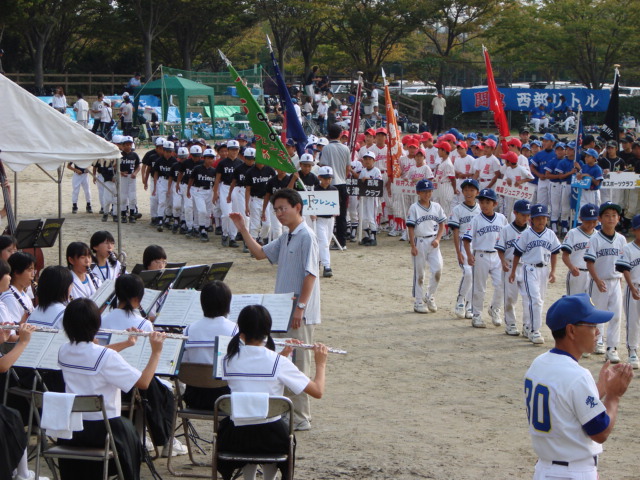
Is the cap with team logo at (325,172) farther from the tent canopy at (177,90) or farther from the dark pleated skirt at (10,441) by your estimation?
the tent canopy at (177,90)

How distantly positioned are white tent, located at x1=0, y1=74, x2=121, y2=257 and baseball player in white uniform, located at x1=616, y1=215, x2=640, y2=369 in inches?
257

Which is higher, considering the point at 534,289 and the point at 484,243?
the point at 484,243

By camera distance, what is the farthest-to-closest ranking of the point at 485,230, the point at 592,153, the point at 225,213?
the point at 592,153 → the point at 225,213 → the point at 485,230

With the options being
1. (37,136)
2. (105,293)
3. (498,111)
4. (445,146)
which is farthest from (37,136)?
(498,111)

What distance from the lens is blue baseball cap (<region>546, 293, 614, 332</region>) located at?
4.88 meters

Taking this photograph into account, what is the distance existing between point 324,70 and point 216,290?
155ft

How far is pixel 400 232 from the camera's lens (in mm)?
20922

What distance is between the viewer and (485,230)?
42.5ft

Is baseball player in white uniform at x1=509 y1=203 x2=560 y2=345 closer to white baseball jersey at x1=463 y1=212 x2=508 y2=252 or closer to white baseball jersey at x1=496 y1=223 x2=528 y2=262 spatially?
white baseball jersey at x1=496 y1=223 x2=528 y2=262

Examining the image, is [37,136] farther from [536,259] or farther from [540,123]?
[540,123]

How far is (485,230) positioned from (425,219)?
47.8 inches

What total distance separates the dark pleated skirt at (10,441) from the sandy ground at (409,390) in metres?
1.37

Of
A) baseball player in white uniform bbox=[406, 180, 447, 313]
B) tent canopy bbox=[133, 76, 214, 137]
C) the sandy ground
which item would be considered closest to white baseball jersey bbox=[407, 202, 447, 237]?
baseball player in white uniform bbox=[406, 180, 447, 313]

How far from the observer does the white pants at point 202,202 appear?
64.7 feet
